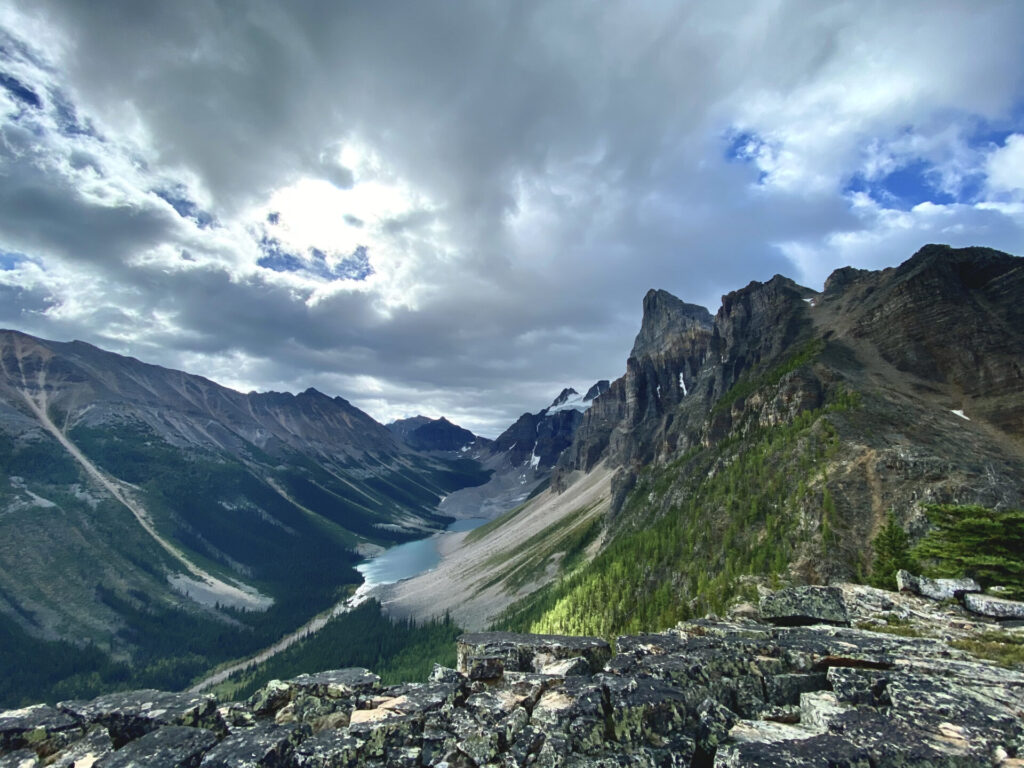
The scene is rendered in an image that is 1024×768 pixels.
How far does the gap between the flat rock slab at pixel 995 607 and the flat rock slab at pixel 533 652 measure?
1911 cm

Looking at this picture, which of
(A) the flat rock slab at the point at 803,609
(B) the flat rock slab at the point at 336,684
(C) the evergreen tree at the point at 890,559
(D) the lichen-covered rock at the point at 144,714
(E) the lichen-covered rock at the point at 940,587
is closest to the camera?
(D) the lichen-covered rock at the point at 144,714

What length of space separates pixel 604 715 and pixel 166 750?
12.5 m

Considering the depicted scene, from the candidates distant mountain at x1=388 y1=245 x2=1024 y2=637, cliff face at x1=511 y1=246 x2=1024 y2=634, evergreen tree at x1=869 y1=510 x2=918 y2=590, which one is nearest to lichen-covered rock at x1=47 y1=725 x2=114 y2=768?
evergreen tree at x1=869 y1=510 x2=918 y2=590

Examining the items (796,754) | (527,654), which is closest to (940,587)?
(796,754)

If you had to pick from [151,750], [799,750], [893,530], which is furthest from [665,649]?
[893,530]

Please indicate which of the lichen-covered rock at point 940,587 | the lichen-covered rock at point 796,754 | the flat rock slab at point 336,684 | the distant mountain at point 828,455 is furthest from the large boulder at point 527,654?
the distant mountain at point 828,455

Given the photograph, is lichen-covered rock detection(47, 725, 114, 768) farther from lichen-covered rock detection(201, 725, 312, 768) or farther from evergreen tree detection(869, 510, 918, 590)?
evergreen tree detection(869, 510, 918, 590)

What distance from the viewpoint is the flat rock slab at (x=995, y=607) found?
21.4 m

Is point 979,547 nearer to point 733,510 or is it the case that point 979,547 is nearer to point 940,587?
point 940,587

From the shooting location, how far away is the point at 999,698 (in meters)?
12.0

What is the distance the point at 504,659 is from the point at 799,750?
10420mm

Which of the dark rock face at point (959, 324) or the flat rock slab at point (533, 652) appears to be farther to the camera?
the dark rock face at point (959, 324)

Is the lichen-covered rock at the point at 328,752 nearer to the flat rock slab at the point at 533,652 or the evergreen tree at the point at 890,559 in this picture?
the flat rock slab at the point at 533,652

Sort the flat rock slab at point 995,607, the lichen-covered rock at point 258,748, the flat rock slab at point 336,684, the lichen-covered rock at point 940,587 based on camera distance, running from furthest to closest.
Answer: the lichen-covered rock at point 940,587
the flat rock slab at point 995,607
the flat rock slab at point 336,684
the lichen-covered rock at point 258,748
